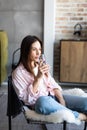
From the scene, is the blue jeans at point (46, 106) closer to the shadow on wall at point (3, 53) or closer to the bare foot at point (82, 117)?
the bare foot at point (82, 117)

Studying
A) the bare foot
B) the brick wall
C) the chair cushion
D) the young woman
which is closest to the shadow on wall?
the brick wall

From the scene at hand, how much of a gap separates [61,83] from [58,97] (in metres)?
2.31

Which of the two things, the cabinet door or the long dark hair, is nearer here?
the long dark hair

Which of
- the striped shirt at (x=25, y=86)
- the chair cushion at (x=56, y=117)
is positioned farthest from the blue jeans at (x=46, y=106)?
the striped shirt at (x=25, y=86)

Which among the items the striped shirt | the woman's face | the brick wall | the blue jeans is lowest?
the blue jeans

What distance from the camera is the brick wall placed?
4371mm

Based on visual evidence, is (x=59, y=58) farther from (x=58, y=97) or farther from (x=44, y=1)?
(x=58, y=97)

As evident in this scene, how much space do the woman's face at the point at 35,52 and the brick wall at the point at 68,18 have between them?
2342mm

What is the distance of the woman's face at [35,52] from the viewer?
7.14 ft

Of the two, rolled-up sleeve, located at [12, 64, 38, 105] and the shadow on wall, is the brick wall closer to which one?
the shadow on wall

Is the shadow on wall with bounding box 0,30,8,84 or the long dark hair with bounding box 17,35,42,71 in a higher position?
the long dark hair with bounding box 17,35,42,71

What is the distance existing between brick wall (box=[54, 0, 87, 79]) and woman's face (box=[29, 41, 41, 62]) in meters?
2.34

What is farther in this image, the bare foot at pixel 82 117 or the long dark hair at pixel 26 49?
the long dark hair at pixel 26 49

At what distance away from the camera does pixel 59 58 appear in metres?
4.43
